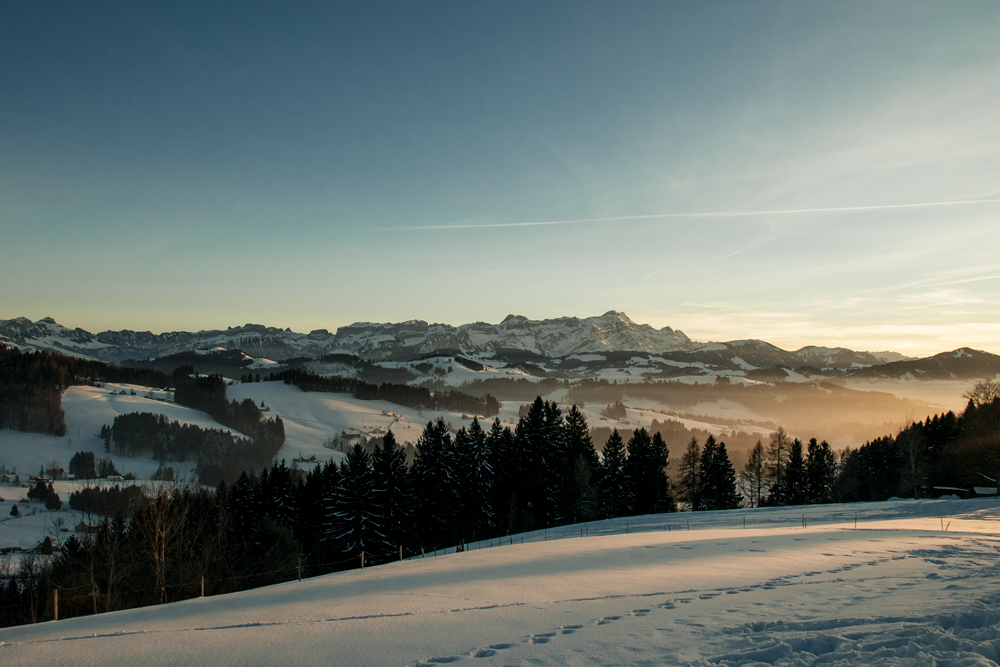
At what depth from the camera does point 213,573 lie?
41.3 meters

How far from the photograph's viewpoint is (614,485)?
220 feet

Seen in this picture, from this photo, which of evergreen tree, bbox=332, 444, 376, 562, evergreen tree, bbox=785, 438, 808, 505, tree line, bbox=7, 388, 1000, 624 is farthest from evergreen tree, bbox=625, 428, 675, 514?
evergreen tree, bbox=332, 444, 376, 562

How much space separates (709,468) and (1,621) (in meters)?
75.3

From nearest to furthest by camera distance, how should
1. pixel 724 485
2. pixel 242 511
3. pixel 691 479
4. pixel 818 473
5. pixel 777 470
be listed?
1. pixel 242 511
2. pixel 724 485
3. pixel 818 473
4. pixel 691 479
5. pixel 777 470

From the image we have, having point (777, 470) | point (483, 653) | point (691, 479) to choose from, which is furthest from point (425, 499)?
point (777, 470)

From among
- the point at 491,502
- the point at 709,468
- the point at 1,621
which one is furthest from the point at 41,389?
the point at 709,468

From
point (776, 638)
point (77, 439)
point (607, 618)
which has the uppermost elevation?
point (776, 638)

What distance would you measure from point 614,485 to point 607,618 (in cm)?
5964

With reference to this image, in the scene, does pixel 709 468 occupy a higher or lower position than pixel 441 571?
lower

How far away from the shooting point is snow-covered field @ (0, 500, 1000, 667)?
8266 mm

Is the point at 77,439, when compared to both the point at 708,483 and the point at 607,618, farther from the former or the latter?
the point at 607,618

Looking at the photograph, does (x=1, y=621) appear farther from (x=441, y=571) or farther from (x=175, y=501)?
(x=441, y=571)

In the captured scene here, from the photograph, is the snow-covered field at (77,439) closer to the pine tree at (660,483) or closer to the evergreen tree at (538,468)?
the evergreen tree at (538,468)

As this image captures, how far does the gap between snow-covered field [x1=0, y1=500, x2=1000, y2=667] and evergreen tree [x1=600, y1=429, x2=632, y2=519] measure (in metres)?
49.2
